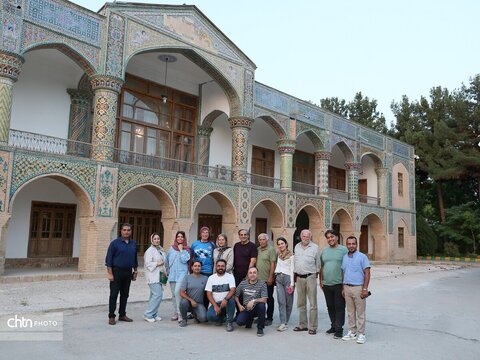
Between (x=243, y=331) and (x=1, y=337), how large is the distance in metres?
2.85

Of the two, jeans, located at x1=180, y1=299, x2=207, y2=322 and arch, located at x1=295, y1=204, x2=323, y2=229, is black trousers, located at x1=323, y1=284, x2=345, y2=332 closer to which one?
jeans, located at x1=180, y1=299, x2=207, y2=322

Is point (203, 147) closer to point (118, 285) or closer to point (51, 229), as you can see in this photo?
point (51, 229)

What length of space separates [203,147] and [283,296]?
37.8ft

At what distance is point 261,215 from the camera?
20328mm

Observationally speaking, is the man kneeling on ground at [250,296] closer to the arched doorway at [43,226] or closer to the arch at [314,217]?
the arched doorway at [43,226]

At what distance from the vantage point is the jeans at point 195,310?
5.99 m

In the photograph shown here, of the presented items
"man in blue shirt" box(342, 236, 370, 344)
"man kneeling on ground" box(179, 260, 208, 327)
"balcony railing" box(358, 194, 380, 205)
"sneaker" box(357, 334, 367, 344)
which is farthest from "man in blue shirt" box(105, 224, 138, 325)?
"balcony railing" box(358, 194, 380, 205)

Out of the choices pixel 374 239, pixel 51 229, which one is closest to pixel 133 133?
pixel 51 229

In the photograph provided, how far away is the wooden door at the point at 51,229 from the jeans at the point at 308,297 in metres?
9.83

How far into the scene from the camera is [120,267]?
6.09 metres

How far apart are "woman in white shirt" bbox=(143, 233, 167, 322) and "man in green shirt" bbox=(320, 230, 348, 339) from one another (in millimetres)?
2301

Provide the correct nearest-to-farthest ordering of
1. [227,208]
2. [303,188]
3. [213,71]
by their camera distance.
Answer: [213,71], [227,208], [303,188]

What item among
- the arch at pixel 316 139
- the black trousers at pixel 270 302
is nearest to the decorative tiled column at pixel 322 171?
the arch at pixel 316 139

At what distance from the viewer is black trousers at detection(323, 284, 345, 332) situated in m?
5.63
